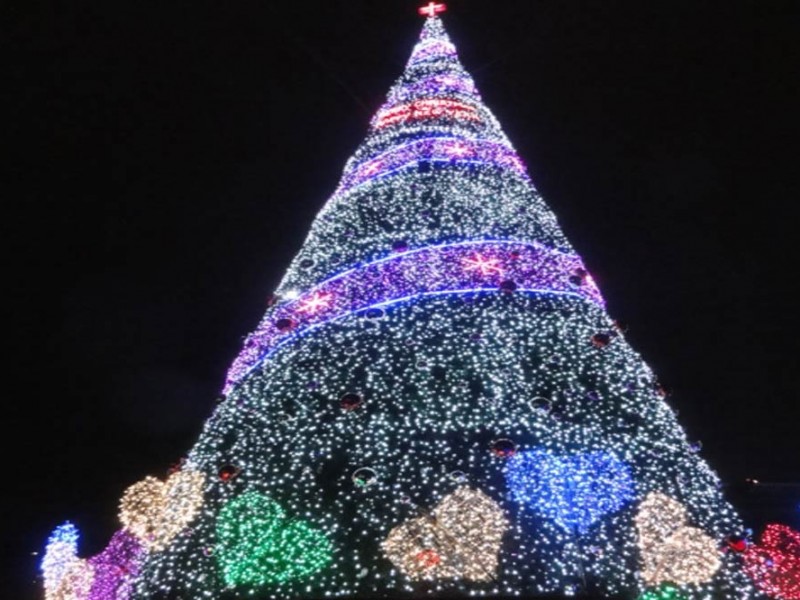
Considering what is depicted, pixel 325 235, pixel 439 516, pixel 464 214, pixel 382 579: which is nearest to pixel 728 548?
pixel 439 516

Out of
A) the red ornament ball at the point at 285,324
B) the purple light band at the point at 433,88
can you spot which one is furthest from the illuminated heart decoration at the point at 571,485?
the purple light band at the point at 433,88

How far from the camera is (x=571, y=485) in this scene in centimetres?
538

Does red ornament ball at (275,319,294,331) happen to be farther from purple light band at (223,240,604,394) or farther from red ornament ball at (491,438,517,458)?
red ornament ball at (491,438,517,458)

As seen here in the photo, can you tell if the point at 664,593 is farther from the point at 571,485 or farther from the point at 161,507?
the point at 161,507

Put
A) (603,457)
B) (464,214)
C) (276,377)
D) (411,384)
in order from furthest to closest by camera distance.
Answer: (464,214)
(276,377)
(411,384)
(603,457)

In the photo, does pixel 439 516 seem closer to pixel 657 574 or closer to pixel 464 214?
pixel 657 574

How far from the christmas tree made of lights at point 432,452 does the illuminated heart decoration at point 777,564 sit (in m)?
0.30

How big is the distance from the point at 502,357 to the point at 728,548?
2394 millimetres

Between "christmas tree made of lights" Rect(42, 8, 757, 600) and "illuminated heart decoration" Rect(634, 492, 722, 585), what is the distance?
0.01 meters

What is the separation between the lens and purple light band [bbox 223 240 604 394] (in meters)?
6.53

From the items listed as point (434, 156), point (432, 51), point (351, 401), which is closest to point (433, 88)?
point (432, 51)

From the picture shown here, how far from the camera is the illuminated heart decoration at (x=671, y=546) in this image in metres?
4.97

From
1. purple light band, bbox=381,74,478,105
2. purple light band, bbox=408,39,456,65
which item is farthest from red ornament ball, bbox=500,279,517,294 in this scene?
purple light band, bbox=408,39,456,65

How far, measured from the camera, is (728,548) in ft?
16.9
